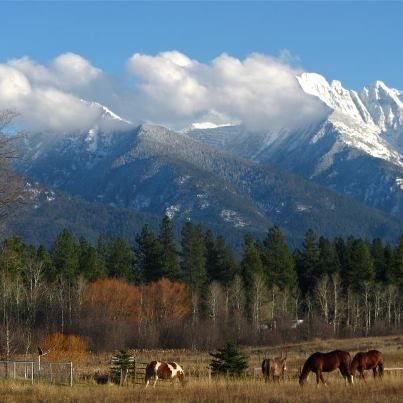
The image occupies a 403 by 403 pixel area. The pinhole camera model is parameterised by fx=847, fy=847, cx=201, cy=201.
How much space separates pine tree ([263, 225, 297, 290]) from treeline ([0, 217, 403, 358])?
132mm

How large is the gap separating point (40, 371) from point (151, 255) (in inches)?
2813

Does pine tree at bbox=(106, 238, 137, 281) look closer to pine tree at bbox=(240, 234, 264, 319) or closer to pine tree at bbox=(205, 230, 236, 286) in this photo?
pine tree at bbox=(205, 230, 236, 286)

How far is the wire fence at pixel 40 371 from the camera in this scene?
1441 inches

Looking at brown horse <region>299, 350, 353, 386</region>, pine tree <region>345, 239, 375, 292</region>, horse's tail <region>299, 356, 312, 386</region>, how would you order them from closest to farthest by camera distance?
horse's tail <region>299, 356, 312, 386</region>, brown horse <region>299, 350, 353, 386</region>, pine tree <region>345, 239, 375, 292</region>

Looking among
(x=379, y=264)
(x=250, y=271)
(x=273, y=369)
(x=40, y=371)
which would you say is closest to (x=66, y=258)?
(x=250, y=271)

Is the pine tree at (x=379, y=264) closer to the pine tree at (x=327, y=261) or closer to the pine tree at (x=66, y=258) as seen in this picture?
the pine tree at (x=327, y=261)

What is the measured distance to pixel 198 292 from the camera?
10656 centimetres

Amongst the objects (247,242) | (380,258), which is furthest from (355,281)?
(247,242)

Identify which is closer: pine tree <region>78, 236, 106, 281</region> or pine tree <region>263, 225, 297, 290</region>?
pine tree <region>78, 236, 106, 281</region>

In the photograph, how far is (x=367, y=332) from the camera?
97.9 meters

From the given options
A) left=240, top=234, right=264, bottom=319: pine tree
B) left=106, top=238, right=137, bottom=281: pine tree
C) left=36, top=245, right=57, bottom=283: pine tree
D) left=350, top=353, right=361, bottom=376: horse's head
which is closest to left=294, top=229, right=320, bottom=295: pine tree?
left=240, top=234, right=264, bottom=319: pine tree

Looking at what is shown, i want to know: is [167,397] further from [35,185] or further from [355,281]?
[355,281]

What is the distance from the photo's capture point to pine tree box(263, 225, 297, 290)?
4291 inches

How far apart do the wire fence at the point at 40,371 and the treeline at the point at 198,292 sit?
139ft
